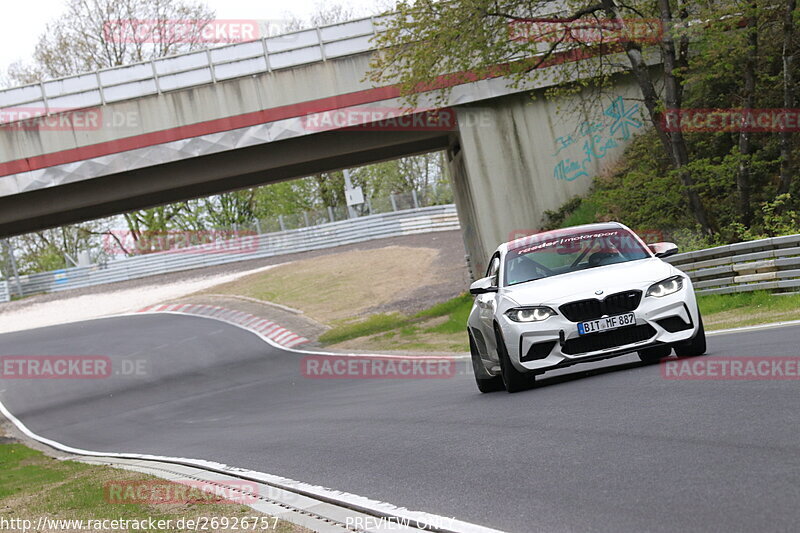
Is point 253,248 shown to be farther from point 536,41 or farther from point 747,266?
point 747,266

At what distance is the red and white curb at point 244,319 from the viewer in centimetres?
3522

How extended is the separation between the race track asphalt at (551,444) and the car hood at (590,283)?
913mm

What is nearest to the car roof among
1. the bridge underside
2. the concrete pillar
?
the concrete pillar

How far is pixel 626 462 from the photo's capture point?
637 centimetres

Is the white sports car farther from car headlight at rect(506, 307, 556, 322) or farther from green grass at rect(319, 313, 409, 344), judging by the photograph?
green grass at rect(319, 313, 409, 344)

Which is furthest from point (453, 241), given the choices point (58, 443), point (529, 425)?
point (529, 425)

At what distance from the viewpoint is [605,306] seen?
10070 millimetres

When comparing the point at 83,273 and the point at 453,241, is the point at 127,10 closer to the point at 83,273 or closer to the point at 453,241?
the point at 83,273

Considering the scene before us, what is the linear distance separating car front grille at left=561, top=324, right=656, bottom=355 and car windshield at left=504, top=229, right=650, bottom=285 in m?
1.11

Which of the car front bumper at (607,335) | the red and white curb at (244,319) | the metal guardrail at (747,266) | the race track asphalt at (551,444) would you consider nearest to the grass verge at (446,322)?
the metal guardrail at (747,266)

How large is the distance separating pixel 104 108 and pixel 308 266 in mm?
26916

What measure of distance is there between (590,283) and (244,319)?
31.8m

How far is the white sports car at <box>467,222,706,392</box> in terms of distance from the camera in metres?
10.1

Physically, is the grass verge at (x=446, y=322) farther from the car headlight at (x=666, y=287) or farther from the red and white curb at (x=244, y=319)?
the car headlight at (x=666, y=287)
